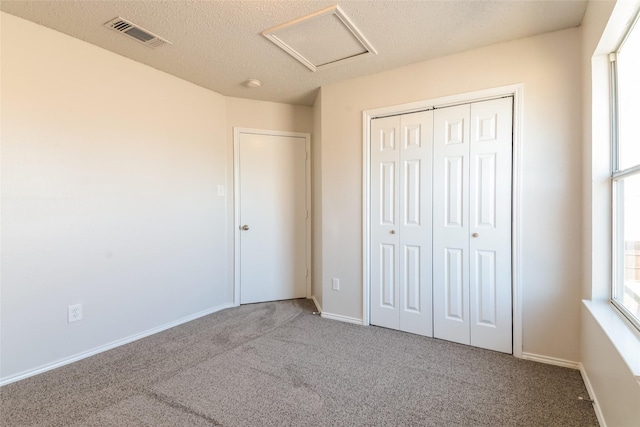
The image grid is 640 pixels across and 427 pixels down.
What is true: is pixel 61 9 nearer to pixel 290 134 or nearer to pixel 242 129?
pixel 242 129

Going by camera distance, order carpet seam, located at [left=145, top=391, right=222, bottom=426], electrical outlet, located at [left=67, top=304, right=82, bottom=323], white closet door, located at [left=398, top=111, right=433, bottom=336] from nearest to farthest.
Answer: carpet seam, located at [left=145, top=391, right=222, bottom=426], electrical outlet, located at [left=67, top=304, right=82, bottom=323], white closet door, located at [left=398, top=111, right=433, bottom=336]

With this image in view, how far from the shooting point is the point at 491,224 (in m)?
2.26

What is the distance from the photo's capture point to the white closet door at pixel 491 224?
2209 mm

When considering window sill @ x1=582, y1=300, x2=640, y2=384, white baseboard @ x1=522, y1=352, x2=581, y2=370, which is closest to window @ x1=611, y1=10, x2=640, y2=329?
window sill @ x1=582, y1=300, x2=640, y2=384

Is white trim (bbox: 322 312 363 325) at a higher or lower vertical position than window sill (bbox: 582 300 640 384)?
lower

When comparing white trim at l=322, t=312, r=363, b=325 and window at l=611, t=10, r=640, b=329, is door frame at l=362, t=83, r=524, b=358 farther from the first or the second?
white trim at l=322, t=312, r=363, b=325

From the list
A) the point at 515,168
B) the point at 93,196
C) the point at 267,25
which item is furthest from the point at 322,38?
the point at 93,196

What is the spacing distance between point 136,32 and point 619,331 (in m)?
3.39

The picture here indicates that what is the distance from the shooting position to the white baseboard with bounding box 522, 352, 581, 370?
2014 millimetres

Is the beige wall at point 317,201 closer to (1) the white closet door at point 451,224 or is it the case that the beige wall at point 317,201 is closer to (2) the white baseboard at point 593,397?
(1) the white closet door at point 451,224

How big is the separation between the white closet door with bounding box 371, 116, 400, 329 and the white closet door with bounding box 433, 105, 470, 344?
343mm

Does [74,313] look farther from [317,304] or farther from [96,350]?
[317,304]

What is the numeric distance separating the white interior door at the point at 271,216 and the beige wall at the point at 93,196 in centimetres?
42

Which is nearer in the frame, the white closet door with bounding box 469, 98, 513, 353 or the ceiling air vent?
the ceiling air vent
